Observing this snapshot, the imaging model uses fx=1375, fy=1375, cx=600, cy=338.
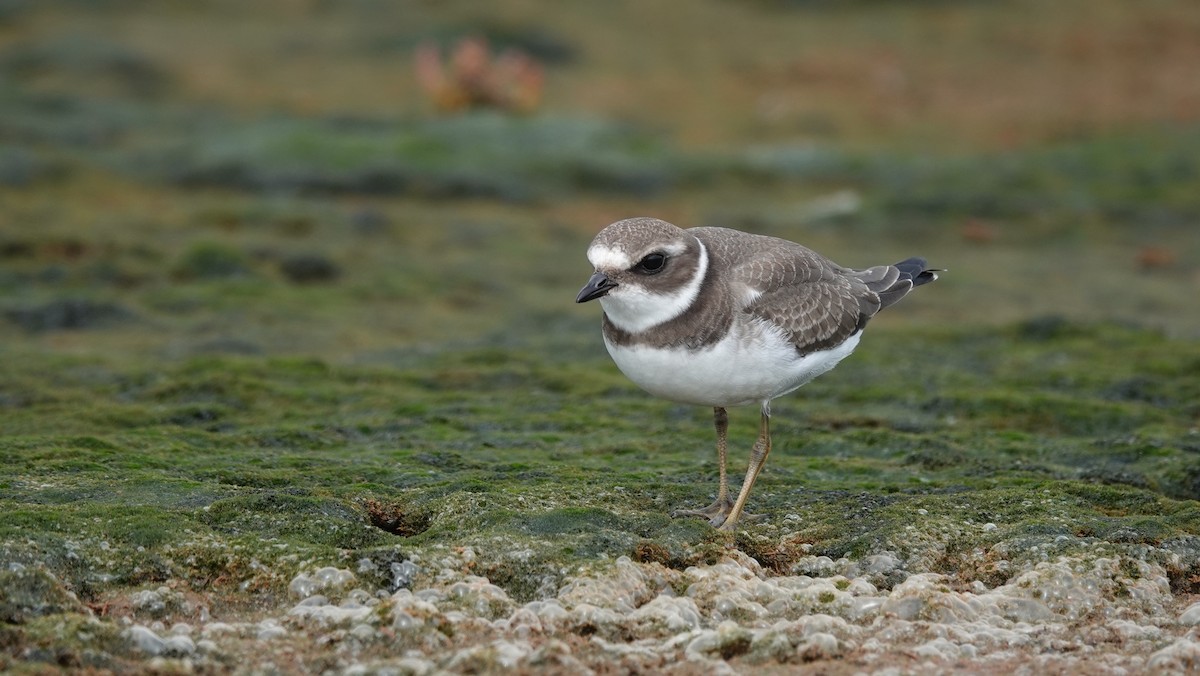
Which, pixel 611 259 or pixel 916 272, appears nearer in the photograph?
pixel 611 259

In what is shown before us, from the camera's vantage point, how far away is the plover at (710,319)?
6.86 m

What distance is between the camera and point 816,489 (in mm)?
7691

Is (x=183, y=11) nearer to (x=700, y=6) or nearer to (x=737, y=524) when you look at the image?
(x=700, y=6)

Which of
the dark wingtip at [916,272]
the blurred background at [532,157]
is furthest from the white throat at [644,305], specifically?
the blurred background at [532,157]

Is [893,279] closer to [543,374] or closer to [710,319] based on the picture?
[710,319]

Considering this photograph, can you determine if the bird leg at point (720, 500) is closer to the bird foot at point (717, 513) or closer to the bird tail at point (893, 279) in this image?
the bird foot at point (717, 513)


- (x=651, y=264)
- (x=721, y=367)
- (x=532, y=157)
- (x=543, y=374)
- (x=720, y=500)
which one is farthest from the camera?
(x=532, y=157)

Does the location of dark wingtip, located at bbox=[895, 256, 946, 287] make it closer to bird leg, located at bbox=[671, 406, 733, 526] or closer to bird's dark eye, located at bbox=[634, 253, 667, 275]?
bird leg, located at bbox=[671, 406, 733, 526]

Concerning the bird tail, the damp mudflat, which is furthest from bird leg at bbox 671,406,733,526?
the bird tail

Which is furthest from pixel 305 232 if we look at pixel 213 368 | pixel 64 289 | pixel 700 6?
pixel 700 6

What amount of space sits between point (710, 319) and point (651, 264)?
415mm

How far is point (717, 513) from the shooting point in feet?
24.0

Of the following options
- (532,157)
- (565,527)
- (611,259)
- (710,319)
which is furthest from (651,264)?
(532,157)

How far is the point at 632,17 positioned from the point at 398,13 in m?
4.42
